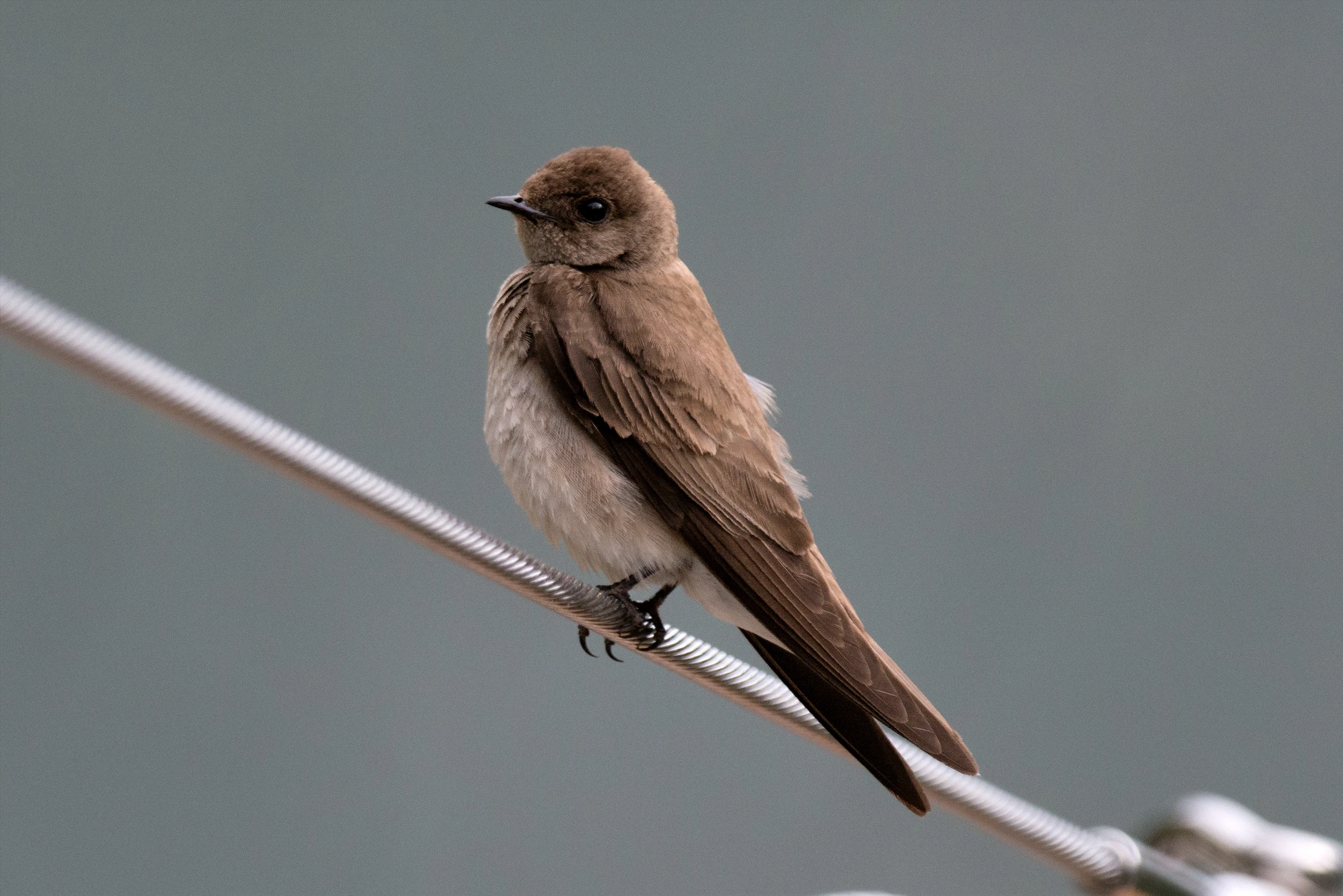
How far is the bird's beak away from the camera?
6.53 feet

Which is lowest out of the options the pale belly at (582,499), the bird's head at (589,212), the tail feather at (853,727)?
the tail feather at (853,727)

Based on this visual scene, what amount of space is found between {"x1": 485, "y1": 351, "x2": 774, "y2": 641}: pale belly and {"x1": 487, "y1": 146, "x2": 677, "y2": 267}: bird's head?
0.28 m

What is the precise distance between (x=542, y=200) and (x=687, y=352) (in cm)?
35

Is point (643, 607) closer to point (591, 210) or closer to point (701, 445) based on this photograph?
point (701, 445)

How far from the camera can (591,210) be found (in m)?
2.02

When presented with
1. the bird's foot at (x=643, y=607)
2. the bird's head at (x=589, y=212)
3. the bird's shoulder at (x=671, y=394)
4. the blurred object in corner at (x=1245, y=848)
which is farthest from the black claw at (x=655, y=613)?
the blurred object in corner at (x=1245, y=848)

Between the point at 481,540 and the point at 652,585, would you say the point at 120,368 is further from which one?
the point at 652,585

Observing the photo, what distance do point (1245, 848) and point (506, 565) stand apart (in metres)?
1.04

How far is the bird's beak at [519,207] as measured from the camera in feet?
6.53

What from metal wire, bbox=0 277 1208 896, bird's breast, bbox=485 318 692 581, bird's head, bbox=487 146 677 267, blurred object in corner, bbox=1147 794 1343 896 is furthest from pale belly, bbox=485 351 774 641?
blurred object in corner, bbox=1147 794 1343 896

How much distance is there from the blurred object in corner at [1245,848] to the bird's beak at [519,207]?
3.74 feet

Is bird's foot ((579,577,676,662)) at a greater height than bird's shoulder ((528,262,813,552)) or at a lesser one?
lesser

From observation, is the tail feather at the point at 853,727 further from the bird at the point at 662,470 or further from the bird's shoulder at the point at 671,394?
the bird's shoulder at the point at 671,394

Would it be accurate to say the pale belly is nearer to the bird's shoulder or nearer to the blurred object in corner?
the bird's shoulder
